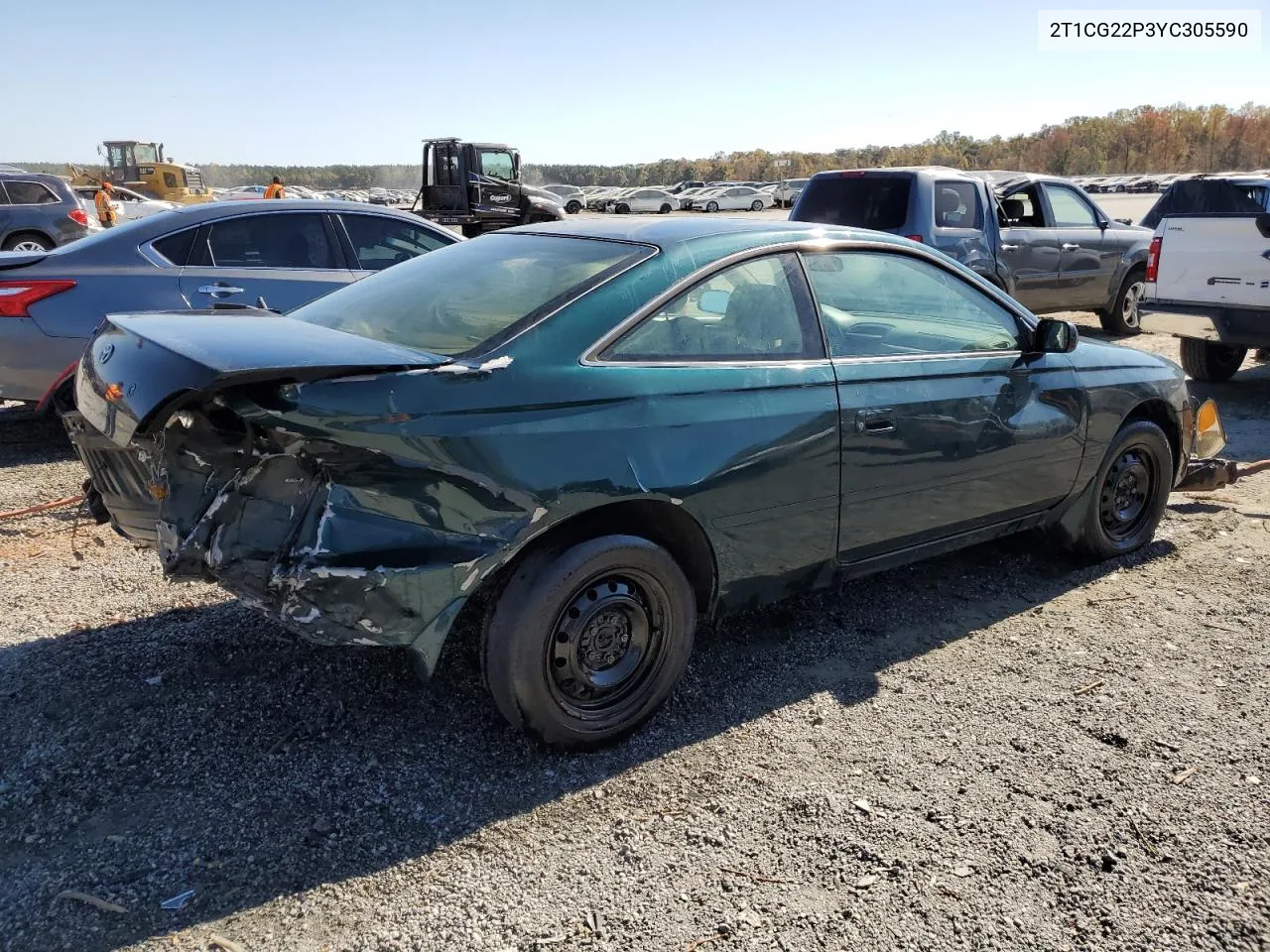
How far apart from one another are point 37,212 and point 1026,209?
49.5ft

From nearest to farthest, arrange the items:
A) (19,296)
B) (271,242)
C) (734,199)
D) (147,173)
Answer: (19,296), (271,242), (147,173), (734,199)

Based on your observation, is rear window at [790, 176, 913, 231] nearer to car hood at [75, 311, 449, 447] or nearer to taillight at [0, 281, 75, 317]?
taillight at [0, 281, 75, 317]

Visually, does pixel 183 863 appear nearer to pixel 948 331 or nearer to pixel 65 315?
pixel 948 331

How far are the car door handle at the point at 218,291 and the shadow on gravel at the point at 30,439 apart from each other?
1.43 m

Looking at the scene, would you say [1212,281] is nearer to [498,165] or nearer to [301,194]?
[498,165]

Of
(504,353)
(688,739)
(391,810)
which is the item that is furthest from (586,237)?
(391,810)

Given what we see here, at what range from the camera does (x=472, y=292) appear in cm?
340

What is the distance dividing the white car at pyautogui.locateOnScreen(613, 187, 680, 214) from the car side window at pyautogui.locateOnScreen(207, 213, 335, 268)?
159 ft

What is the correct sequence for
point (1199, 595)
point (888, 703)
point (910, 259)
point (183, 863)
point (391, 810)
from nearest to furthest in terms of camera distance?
point (183, 863)
point (391, 810)
point (888, 703)
point (910, 259)
point (1199, 595)

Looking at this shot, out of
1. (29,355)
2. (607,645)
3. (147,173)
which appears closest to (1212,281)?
(607,645)

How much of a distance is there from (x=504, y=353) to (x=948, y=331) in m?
2.04

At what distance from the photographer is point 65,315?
593 cm

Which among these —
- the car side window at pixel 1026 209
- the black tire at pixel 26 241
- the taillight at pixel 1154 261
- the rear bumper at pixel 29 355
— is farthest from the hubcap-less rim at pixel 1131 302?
the black tire at pixel 26 241

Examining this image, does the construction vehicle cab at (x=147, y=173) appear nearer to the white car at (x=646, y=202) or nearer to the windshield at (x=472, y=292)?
the white car at (x=646, y=202)
